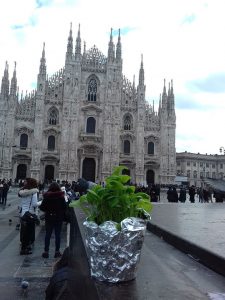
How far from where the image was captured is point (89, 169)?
40688mm

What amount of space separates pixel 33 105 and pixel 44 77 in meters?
3.58

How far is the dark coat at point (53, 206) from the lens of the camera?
6.32 meters

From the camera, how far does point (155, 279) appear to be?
1.84 meters

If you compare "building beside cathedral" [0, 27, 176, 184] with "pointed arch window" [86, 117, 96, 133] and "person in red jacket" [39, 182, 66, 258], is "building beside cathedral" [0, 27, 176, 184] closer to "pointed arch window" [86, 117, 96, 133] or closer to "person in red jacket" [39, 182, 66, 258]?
"pointed arch window" [86, 117, 96, 133]

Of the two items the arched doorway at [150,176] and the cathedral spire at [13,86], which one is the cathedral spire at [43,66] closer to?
the cathedral spire at [13,86]

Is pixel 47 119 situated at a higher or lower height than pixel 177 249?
higher

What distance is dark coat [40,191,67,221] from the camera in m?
6.32

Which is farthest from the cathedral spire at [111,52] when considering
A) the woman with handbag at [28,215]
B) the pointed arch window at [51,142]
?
the woman with handbag at [28,215]

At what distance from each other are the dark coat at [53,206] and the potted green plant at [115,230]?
14.7 ft

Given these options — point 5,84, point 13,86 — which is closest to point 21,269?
point 13,86

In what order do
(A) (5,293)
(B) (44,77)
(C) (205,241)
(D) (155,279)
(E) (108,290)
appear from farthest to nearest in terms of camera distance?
1. (B) (44,77)
2. (A) (5,293)
3. (C) (205,241)
4. (D) (155,279)
5. (E) (108,290)

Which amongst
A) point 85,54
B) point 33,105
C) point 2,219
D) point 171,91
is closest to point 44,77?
point 33,105

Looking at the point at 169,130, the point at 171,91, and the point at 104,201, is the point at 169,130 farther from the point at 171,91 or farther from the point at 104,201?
the point at 104,201

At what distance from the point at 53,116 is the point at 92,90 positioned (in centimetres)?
586
